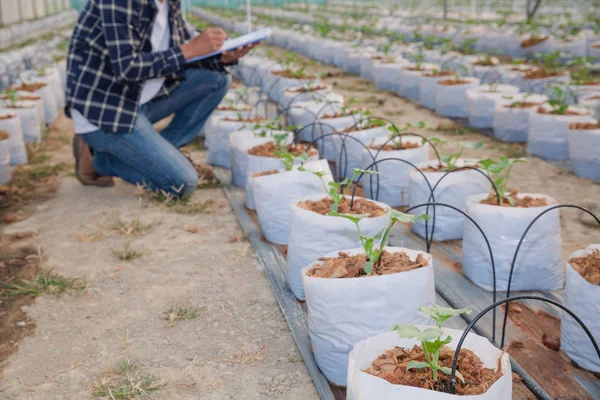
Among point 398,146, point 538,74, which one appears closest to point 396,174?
point 398,146

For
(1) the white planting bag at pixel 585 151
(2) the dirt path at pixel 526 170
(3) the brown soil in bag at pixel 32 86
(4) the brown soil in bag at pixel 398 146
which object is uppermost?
(3) the brown soil in bag at pixel 32 86

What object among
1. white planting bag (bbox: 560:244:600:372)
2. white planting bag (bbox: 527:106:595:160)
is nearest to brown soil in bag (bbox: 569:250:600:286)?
white planting bag (bbox: 560:244:600:372)

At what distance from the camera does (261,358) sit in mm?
2131

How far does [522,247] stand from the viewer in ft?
8.22

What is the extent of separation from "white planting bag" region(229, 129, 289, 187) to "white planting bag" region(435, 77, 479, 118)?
2.65 meters

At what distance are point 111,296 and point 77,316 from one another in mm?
204

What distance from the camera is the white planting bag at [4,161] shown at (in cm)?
416

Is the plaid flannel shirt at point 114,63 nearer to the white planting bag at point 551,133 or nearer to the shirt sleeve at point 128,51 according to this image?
the shirt sleeve at point 128,51

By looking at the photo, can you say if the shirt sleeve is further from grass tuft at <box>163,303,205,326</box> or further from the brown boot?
grass tuft at <box>163,303,205,326</box>

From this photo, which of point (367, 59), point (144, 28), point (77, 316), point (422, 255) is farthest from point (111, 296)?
point (367, 59)

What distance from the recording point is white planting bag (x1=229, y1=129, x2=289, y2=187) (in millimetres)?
3867

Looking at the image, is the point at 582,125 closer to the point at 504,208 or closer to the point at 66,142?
the point at 504,208

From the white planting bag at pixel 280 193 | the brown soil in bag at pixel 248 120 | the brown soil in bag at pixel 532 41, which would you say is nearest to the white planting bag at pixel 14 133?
the brown soil in bag at pixel 248 120

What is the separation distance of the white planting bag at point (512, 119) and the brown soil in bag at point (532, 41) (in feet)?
18.2
